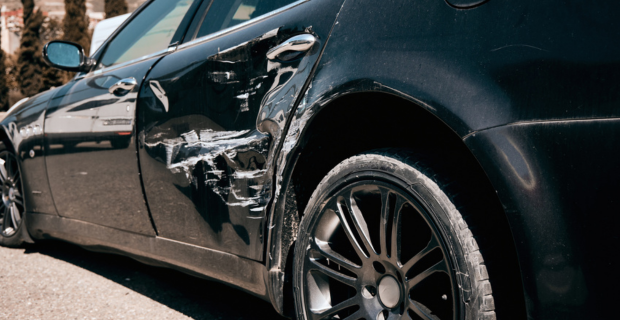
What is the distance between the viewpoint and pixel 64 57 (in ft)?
10.7

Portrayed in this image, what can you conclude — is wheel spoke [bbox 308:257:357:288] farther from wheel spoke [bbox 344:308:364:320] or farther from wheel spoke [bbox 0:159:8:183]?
wheel spoke [bbox 0:159:8:183]

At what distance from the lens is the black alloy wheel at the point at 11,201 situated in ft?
12.4

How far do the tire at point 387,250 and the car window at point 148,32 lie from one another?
137 cm

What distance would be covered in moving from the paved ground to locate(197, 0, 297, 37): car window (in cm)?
132

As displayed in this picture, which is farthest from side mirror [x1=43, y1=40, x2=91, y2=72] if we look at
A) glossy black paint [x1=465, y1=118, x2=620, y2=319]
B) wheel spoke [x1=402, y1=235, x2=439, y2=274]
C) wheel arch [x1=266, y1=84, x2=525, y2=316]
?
glossy black paint [x1=465, y1=118, x2=620, y2=319]

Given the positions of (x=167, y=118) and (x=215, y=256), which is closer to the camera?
(x=215, y=256)

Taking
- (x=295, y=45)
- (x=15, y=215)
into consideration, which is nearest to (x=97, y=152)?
(x=295, y=45)

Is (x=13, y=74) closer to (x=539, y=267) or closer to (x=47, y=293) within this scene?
(x=47, y=293)

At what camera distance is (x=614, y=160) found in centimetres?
104

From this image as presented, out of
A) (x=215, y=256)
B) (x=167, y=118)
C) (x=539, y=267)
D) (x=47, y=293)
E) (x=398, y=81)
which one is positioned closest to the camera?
(x=539, y=267)

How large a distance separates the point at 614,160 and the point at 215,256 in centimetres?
146

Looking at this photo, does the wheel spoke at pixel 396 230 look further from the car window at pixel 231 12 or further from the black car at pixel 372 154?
the car window at pixel 231 12

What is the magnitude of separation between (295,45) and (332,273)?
2.39 feet

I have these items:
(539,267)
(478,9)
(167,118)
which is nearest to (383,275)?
(539,267)
